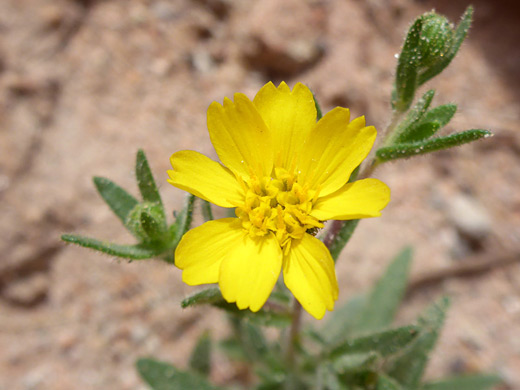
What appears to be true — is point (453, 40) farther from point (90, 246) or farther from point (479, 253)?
point (479, 253)

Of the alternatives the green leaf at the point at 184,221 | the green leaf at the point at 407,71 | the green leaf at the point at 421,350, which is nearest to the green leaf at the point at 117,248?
the green leaf at the point at 184,221

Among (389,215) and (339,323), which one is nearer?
(339,323)

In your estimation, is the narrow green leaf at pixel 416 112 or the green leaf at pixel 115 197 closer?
the narrow green leaf at pixel 416 112

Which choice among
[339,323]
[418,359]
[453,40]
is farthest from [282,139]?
[339,323]

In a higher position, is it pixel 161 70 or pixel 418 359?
pixel 161 70

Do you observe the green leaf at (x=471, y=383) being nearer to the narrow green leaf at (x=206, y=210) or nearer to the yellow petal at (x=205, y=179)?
the narrow green leaf at (x=206, y=210)

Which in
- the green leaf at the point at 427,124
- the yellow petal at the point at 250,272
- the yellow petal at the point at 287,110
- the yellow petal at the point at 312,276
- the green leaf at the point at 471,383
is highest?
the green leaf at the point at 427,124
